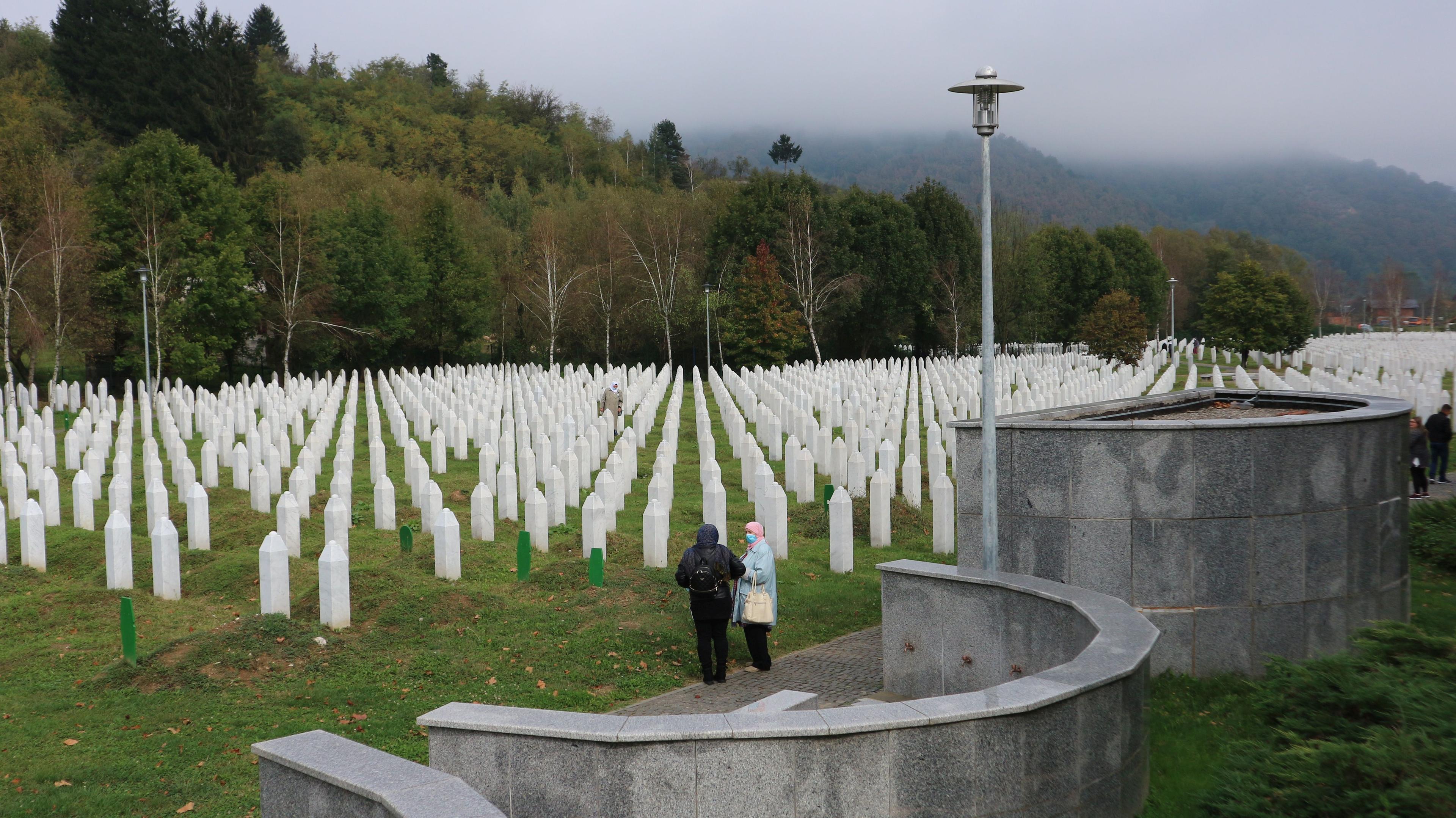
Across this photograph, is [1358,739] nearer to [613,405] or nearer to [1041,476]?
[1041,476]

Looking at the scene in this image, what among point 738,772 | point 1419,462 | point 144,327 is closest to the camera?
point 738,772

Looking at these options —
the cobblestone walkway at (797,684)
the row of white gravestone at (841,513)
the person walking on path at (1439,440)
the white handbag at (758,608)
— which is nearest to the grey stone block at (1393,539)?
the cobblestone walkway at (797,684)

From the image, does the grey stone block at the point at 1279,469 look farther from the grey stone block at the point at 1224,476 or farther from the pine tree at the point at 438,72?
the pine tree at the point at 438,72

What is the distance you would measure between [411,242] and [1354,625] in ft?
156

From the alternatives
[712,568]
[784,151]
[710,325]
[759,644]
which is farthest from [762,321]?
[784,151]

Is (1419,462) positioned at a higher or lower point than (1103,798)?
higher

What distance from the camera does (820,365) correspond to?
4028cm

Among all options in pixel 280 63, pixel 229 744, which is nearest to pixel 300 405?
pixel 229 744

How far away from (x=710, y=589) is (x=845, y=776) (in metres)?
4.33

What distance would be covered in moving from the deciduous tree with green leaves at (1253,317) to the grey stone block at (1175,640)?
52.3 metres

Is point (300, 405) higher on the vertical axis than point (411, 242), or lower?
lower

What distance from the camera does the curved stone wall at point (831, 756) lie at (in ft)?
16.3

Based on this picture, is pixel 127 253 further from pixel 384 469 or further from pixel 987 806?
pixel 987 806

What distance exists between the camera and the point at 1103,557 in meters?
8.24
